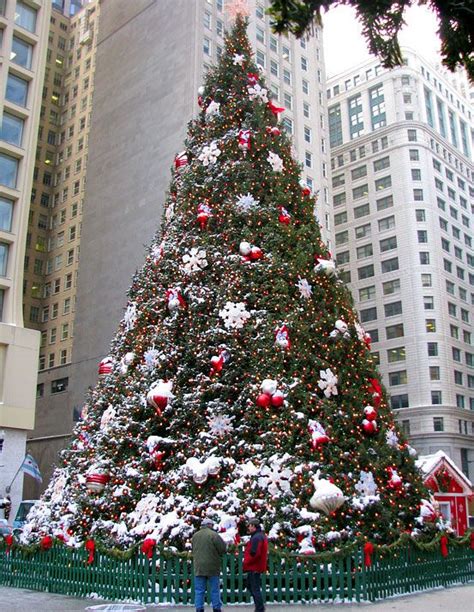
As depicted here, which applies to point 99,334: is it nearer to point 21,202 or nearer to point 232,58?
point 21,202

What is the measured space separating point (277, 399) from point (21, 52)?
120 feet

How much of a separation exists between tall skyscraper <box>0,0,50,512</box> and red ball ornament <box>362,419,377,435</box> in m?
24.8

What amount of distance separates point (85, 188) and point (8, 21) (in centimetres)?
2191

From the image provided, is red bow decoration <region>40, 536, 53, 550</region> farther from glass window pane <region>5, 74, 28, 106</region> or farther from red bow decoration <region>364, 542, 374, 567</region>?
glass window pane <region>5, 74, 28, 106</region>

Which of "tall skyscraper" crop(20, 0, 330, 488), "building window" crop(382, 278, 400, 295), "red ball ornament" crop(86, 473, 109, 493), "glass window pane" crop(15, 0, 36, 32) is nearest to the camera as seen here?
"red ball ornament" crop(86, 473, 109, 493)

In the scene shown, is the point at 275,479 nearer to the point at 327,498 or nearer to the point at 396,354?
the point at 327,498

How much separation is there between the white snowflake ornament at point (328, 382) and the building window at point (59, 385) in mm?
45684

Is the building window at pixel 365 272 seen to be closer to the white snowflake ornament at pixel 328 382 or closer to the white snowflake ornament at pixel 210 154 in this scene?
the white snowflake ornament at pixel 210 154

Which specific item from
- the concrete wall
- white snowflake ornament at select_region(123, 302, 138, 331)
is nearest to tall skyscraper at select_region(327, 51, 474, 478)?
the concrete wall

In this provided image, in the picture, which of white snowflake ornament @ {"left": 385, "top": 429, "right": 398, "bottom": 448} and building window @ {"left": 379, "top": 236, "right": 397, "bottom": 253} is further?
building window @ {"left": 379, "top": 236, "right": 397, "bottom": 253}

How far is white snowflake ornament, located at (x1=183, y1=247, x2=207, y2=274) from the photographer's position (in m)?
15.2

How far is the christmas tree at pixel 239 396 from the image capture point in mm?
12062

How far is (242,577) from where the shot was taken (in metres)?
11.3

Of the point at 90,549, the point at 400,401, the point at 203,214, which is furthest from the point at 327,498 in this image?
the point at 400,401
